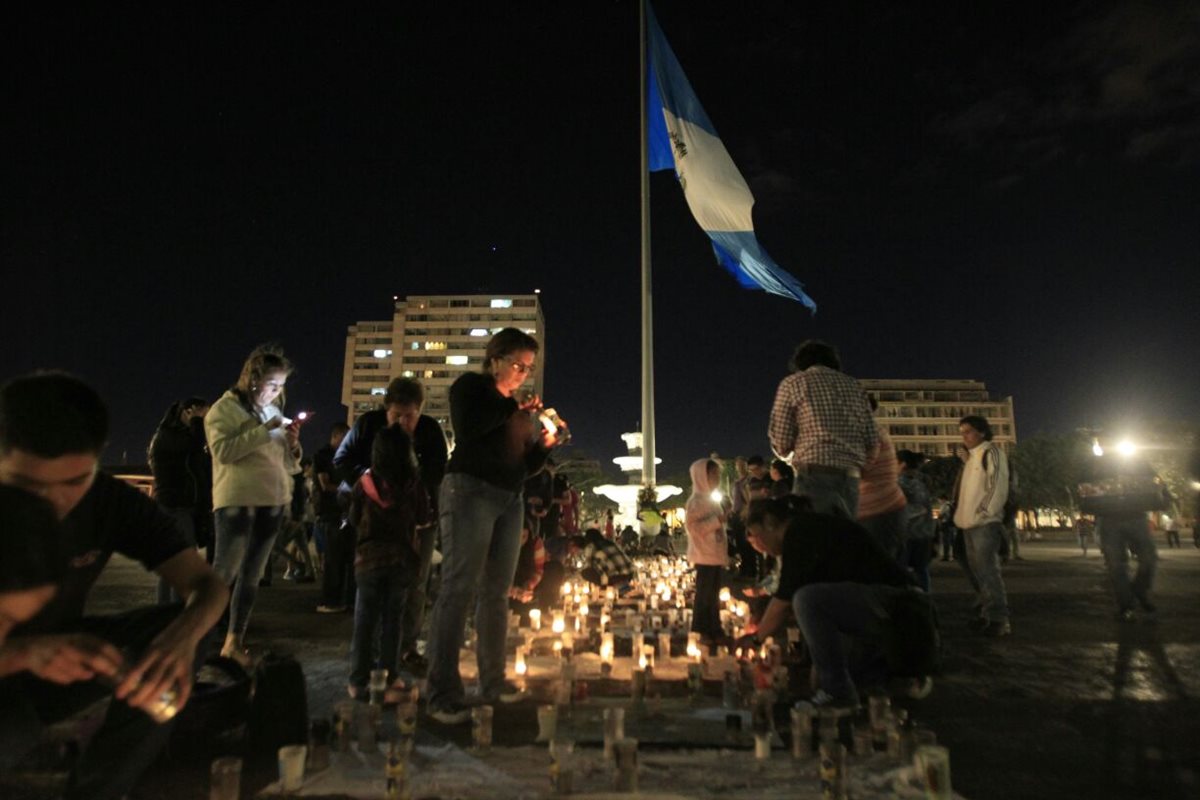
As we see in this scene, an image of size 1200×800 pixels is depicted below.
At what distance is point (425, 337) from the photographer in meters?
122

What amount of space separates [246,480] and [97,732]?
2529 mm

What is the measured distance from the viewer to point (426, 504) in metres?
4.10

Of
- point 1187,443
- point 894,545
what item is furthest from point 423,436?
point 1187,443

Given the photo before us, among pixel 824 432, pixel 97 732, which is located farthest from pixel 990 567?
pixel 97 732

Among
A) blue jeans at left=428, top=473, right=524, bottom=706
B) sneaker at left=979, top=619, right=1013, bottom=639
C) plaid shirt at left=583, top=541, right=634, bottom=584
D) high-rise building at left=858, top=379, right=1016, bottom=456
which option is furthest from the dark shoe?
high-rise building at left=858, top=379, right=1016, bottom=456

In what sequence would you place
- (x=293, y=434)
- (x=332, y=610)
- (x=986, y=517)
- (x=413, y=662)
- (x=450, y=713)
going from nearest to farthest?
(x=450, y=713), (x=413, y=662), (x=293, y=434), (x=986, y=517), (x=332, y=610)

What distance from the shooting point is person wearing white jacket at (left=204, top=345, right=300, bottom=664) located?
13.5 ft

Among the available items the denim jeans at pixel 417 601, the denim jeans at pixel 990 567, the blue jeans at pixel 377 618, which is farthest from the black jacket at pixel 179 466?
the denim jeans at pixel 990 567

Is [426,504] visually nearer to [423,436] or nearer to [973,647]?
[423,436]

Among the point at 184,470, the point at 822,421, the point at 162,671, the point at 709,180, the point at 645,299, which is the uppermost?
the point at 709,180

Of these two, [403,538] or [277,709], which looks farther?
[403,538]

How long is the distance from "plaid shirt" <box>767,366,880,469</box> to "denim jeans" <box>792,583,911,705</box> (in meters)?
1.04

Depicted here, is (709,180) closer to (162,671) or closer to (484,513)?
(484,513)

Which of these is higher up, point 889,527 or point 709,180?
point 709,180
